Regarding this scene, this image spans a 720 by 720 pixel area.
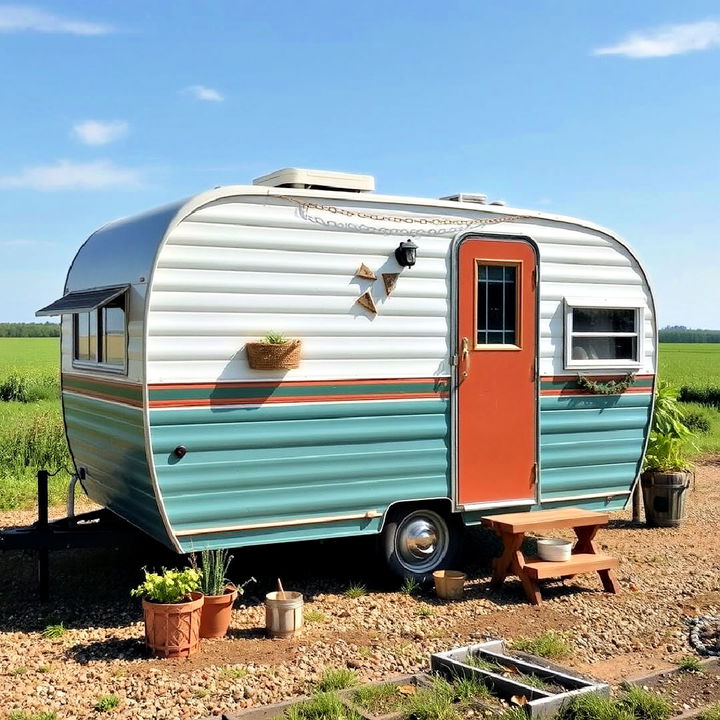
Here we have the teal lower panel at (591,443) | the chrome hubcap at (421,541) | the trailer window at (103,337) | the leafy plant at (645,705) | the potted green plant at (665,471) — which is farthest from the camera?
the potted green plant at (665,471)

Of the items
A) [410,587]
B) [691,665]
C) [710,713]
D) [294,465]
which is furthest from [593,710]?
[294,465]

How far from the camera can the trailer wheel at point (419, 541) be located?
801cm

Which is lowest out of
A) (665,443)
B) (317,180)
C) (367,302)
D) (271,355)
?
(665,443)

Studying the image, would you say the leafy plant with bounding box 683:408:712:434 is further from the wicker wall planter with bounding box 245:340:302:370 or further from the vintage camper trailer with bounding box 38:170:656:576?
the wicker wall planter with bounding box 245:340:302:370

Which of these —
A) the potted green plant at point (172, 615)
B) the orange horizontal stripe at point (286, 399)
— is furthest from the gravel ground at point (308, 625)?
the orange horizontal stripe at point (286, 399)

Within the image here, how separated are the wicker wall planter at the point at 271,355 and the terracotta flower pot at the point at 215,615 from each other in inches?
68.2

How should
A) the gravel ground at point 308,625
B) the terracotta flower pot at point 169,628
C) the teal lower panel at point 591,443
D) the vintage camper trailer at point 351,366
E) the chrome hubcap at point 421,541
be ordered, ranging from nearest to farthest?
the gravel ground at point 308,625 → the terracotta flower pot at point 169,628 → the vintage camper trailer at point 351,366 → the chrome hubcap at point 421,541 → the teal lower panel at point 591,443

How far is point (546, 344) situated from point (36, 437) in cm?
854

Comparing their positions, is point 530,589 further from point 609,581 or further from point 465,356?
point 465,356

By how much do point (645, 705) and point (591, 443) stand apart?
3.94 m

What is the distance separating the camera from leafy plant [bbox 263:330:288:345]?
7.24 meters

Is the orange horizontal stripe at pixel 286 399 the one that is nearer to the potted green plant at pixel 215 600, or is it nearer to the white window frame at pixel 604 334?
the potted green plant at pixel 215 600

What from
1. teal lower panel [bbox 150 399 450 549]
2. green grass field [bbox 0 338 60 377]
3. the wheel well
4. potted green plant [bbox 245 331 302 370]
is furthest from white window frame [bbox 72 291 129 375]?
green grass field [bbox 0 338 60 377]

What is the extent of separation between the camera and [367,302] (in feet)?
25.4
